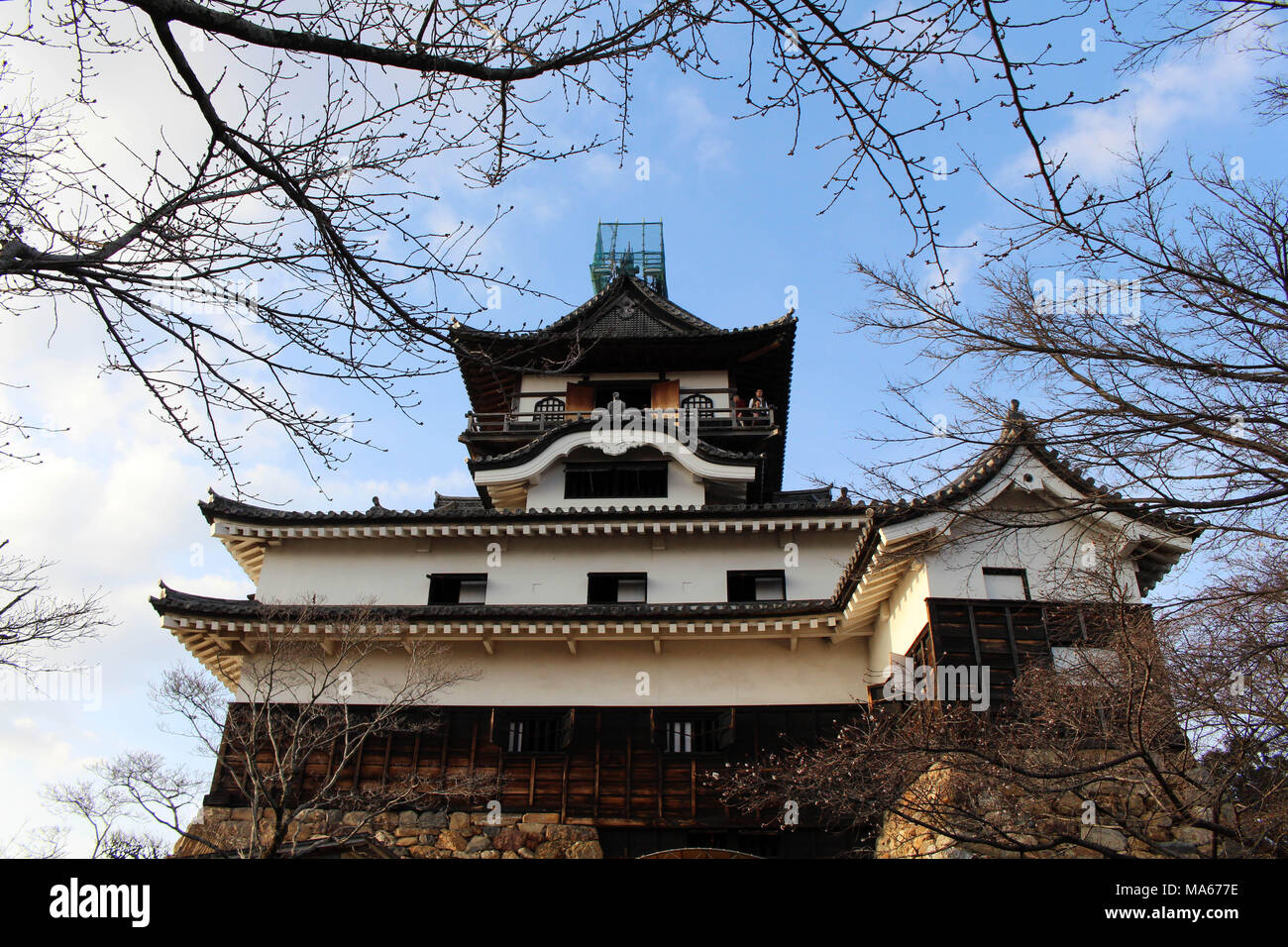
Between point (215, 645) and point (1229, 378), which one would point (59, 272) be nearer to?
point (1229, 378)

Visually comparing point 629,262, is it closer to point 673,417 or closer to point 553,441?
point 673,417

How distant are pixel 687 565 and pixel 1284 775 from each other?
1168cm

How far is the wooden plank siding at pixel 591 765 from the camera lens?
1559cm

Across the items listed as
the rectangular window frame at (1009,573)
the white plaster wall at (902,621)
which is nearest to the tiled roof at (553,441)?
the white plaster wall at (902,621)

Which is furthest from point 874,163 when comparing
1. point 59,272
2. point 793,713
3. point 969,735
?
point 793,713

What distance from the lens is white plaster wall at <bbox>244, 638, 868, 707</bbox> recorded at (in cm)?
1652

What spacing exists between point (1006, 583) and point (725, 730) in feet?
18.1

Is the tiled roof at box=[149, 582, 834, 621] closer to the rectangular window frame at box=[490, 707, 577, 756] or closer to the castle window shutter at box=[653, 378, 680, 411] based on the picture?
the rectangular window frame at box=[490, 707, 577, 756]

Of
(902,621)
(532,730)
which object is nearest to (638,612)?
(532,730)

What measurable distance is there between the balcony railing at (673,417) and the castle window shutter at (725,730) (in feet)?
30.7

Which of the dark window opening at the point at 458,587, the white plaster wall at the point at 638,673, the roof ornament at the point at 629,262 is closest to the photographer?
the white plaster wall at the point at 638,673

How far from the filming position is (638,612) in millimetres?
16328

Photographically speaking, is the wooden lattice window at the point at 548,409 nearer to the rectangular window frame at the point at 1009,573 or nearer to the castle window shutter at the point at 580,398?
the castle window shutter at the point at 580,398
